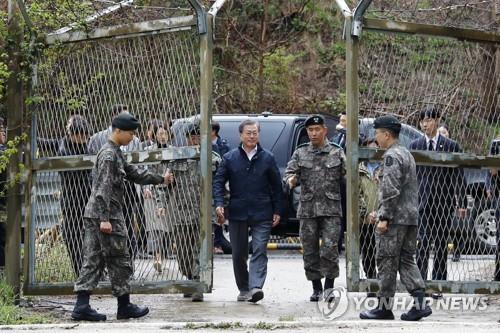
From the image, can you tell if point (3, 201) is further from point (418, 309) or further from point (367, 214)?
point (418, 309)

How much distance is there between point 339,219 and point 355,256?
135cm

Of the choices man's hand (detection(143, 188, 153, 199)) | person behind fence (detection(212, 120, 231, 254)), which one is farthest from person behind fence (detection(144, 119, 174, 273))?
person behind fence (detection(212, 120, 231, 254))

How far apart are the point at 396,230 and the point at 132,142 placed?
2542 millimetres

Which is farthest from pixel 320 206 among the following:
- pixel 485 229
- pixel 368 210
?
pixel 485 229

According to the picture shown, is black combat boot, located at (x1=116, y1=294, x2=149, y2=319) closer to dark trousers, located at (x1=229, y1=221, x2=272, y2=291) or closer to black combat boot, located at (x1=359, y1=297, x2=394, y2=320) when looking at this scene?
dark trousers, located at (x1=229, y1=221, x2=272, y2=291)

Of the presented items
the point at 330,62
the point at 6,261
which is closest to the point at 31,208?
the point at 6,261

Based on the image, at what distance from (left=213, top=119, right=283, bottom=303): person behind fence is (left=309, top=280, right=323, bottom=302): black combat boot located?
20.0 inches

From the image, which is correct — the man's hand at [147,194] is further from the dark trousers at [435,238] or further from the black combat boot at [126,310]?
the dark trousers at [435,238]

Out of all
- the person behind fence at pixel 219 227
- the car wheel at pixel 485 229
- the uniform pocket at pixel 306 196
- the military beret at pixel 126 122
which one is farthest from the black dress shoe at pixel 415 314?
the person behind fence at pixel 219 227

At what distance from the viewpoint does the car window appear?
1627 cm

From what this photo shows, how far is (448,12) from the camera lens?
39.6 feet

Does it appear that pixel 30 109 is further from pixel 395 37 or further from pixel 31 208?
pixel 395 37

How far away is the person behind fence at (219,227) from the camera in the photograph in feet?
49.2

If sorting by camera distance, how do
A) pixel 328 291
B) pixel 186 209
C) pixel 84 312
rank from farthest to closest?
pixel 328 291 < pixel 186 209 < pixel 84 312
